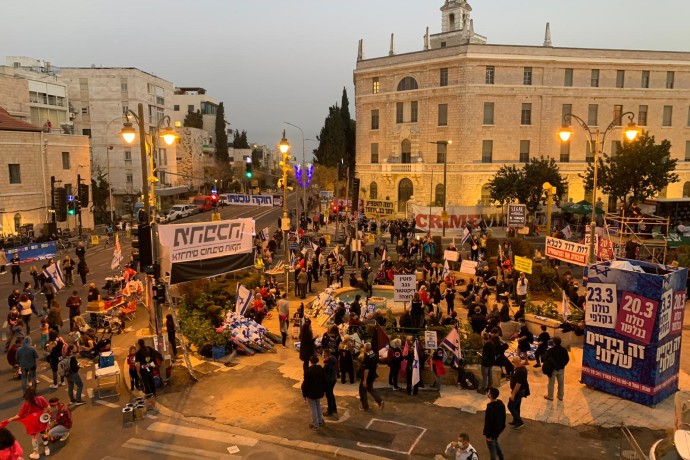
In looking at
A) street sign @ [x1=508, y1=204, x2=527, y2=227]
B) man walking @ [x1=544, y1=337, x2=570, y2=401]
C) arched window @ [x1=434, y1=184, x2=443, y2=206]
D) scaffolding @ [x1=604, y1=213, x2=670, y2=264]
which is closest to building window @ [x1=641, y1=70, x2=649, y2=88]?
arched window @ [x1=434, y1=184, x2=443, y2=206]

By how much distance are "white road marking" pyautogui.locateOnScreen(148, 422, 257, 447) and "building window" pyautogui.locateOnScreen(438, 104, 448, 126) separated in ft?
163

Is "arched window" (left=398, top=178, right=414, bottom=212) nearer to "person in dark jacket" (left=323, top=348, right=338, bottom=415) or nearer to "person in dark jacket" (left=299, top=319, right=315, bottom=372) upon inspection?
"person in dark jacket" (left=299, top=319, right=315, bottom=372)

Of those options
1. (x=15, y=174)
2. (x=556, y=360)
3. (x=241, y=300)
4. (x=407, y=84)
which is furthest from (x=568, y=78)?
(x=15, y=174)

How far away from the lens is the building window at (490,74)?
54.4 metres

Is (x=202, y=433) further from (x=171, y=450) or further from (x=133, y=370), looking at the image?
(x=133, y=370)

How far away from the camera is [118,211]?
66000 millimetres

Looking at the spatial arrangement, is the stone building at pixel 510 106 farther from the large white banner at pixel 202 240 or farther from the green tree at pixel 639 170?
the large white banner at pixel 202 240

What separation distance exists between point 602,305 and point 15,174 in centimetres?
Answer: 4608

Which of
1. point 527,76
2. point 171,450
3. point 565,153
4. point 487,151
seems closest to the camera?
point 171,450

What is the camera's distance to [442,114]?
Result: 56.5 metres

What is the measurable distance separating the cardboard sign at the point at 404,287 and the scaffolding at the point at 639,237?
6381 mm

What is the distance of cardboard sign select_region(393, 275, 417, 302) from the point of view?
17203 mm

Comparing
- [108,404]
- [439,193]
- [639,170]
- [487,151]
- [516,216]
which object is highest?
[487,151]

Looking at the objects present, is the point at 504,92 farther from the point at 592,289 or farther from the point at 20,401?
the point at 20,401
